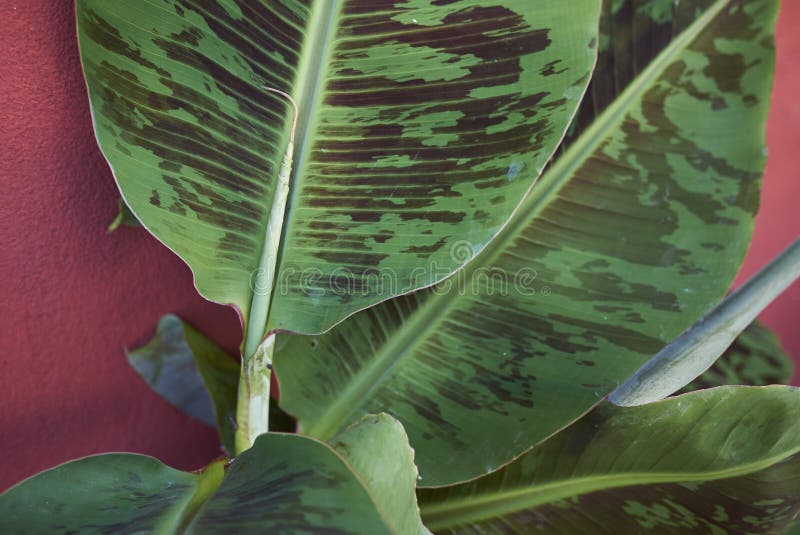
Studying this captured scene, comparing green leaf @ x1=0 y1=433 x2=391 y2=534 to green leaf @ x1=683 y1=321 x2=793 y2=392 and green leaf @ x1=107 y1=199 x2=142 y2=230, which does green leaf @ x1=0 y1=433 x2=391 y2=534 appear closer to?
green leaf @ x1=107 y1=199 x2=142 y2=230

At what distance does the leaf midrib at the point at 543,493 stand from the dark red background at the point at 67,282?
0.34 m

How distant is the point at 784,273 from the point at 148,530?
1.51ft

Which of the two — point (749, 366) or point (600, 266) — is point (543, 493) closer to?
point (600, 266)

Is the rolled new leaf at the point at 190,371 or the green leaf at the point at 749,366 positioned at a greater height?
the rolled new leaf at the point at 190,371

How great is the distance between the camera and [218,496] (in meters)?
0.38

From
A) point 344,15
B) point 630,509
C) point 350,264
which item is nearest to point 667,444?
point 630,509

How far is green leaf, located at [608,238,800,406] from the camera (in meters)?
0.45

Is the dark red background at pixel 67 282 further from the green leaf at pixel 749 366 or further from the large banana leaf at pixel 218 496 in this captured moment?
the green leaf at pixel 749 366

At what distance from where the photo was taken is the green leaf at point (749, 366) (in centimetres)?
76

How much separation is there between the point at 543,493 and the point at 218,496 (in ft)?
0.96

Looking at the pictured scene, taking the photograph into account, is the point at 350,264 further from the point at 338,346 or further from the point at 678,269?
the point at 678,269

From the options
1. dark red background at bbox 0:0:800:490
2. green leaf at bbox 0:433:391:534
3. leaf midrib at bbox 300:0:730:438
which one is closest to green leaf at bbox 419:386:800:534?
leaf midrib at bbox 300:0:730:438

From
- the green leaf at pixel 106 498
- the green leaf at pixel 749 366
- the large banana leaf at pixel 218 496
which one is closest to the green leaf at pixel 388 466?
the large banana leaf at pixel 218 496

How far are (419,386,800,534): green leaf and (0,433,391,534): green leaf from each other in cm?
25
